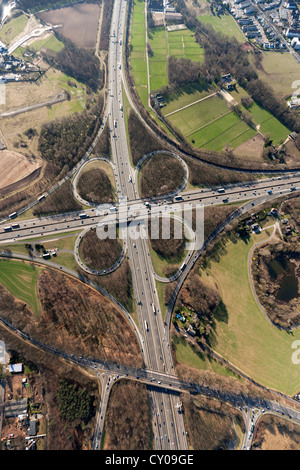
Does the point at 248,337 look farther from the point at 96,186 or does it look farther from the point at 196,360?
the point at 96,186

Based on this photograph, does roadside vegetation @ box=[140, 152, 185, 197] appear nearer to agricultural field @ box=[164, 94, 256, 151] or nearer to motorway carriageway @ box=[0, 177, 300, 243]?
motorway carriageway @ box=[0, 177, 300, 243]

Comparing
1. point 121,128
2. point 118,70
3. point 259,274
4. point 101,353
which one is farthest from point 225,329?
point 118,70

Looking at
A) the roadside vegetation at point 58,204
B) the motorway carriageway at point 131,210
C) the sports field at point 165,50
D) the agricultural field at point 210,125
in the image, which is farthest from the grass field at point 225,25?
the roadside vegetation at point 58,204

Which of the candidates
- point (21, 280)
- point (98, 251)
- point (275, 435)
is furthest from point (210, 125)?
point (275, 435)

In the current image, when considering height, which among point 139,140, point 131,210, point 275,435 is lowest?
point 275,435

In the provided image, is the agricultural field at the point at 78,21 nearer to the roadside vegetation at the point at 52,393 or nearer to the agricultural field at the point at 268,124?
the agricultural field at the point at 268,124

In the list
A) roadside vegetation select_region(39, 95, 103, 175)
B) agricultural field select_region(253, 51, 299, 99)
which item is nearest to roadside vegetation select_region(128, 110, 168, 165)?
roadside vegetation select_region(39, 95, 103, 175)
